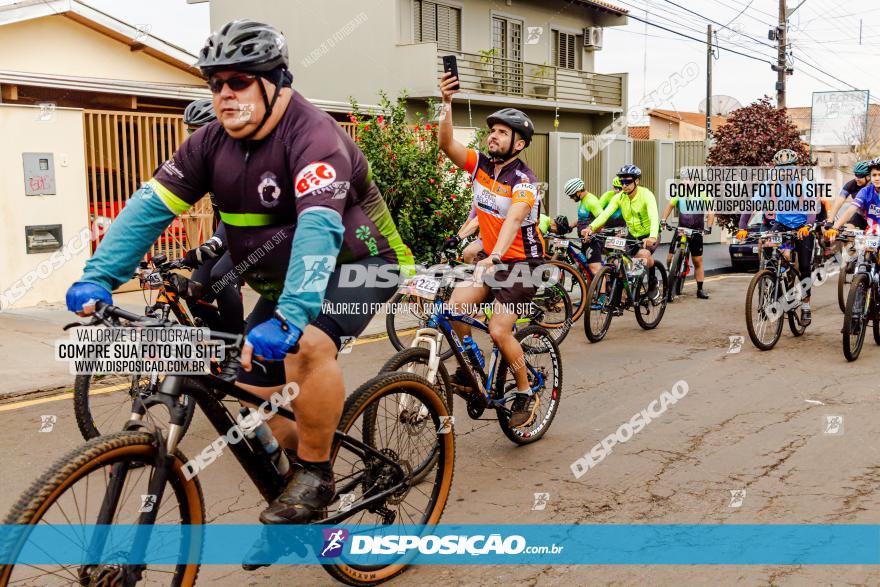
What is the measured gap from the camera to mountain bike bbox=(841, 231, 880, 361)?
859 cm

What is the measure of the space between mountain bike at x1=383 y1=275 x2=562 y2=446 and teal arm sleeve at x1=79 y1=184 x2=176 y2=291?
1.31m

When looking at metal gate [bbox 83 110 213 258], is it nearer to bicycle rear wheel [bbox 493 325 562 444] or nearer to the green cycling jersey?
the green cycling jersey

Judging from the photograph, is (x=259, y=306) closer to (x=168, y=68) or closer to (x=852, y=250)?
(x=852, y=250)

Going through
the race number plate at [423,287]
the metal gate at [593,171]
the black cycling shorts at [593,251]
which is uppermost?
the metal gate at [593,171]

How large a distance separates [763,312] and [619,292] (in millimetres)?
1601

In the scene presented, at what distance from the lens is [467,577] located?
12.9ft

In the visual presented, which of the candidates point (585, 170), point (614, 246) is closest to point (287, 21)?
point (585, 170)

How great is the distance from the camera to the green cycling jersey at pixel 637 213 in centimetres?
1094

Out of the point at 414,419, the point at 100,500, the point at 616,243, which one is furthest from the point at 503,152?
the point at 616,243

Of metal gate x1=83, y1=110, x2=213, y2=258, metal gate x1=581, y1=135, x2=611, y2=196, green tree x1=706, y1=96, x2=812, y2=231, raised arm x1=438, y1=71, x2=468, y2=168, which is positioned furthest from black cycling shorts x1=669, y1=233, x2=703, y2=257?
metal gate x1=581, y1=135, x2=611, y2=196

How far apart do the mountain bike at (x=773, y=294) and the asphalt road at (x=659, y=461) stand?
1.64 ft

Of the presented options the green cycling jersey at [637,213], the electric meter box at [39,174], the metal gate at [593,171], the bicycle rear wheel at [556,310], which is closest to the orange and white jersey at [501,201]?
the bicycle rear wheel at [556,310]

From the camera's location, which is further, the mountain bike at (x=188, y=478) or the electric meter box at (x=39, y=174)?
the electric meter box at (x=39, y=174)

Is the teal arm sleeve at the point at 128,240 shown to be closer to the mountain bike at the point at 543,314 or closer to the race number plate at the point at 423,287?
the race number plate at the point at 423,287
